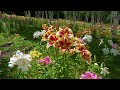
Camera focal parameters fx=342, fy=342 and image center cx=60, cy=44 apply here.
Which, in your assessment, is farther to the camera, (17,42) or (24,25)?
(24,25)

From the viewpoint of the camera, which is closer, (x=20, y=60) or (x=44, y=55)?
(x=20, y=60)

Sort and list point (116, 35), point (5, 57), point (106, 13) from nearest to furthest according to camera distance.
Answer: point (5, 57), point (116, 35), point (106, 13)

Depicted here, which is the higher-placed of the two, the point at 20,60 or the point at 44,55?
the point at 20,60

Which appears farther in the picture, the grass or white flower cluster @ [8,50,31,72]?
the grass

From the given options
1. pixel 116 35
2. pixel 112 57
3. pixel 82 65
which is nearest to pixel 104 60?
pixel 112 57

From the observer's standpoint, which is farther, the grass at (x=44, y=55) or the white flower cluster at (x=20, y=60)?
the grass at (x=44, y=55)

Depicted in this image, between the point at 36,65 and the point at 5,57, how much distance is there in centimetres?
89

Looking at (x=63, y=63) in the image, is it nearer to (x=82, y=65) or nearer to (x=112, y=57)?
(x=82, y=65)
